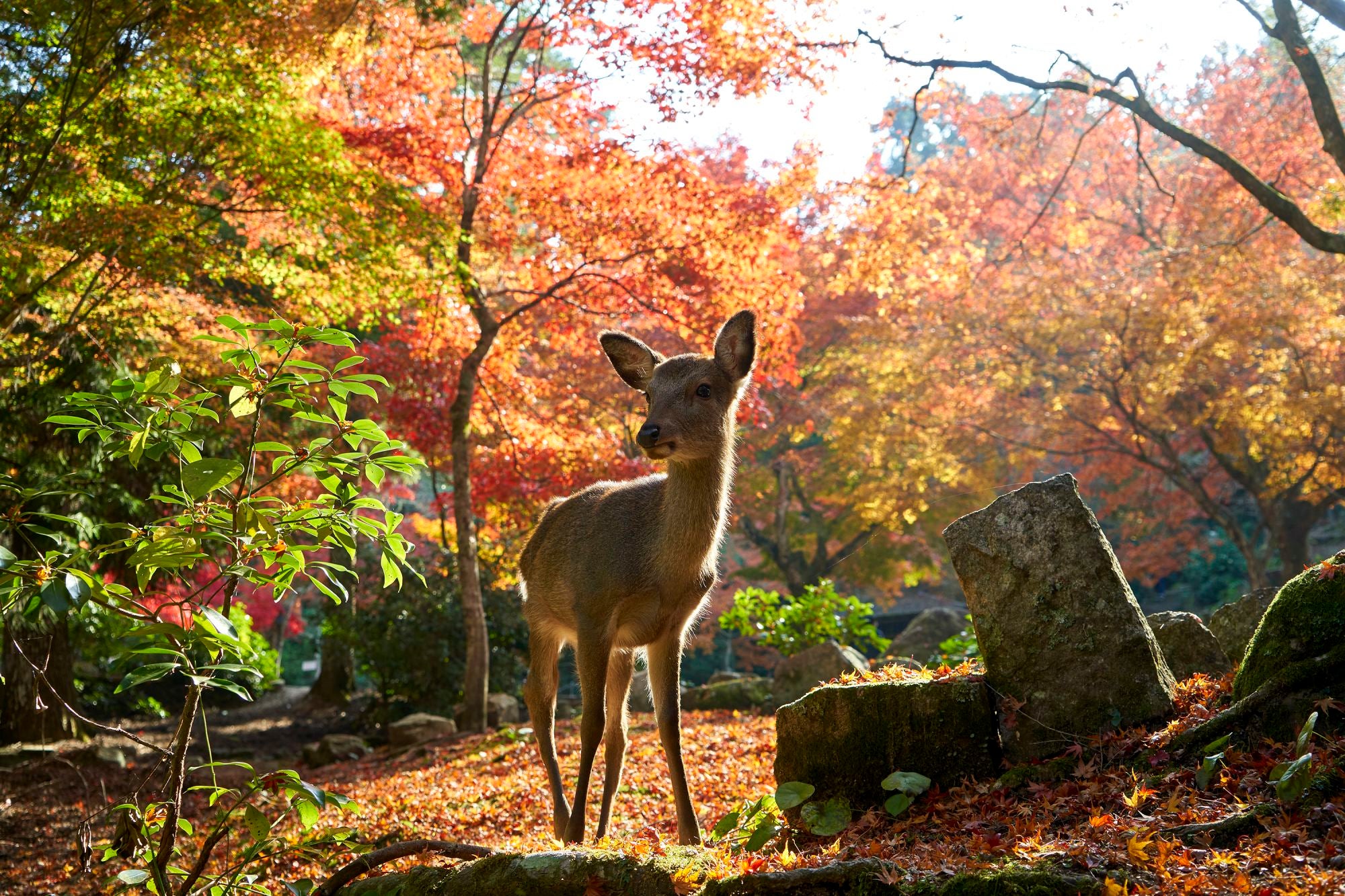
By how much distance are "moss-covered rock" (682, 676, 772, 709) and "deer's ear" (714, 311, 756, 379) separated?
26.1 feet

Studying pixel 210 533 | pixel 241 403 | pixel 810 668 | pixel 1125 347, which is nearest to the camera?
pixel 210 533

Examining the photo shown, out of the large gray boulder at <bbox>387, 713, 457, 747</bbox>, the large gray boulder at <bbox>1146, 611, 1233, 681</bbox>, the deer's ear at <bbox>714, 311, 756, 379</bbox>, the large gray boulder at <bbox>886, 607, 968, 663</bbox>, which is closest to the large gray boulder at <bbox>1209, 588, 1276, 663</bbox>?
the large gray boulder at <bbox>1146, 611, 1233, 681</bbox>

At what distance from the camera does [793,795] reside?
3875 millimetres

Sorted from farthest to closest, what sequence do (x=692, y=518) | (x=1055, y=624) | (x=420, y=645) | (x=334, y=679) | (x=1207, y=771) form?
(x=334, y=679), (x=420, y=645), (x=692, y=518), (x=1055, y=624), (x=1207, y=771)

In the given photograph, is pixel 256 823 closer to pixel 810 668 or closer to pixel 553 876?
pixel 553 876

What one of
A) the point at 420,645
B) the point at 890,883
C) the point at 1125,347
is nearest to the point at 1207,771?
the point at 890,883

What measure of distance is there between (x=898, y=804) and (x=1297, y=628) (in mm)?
1640

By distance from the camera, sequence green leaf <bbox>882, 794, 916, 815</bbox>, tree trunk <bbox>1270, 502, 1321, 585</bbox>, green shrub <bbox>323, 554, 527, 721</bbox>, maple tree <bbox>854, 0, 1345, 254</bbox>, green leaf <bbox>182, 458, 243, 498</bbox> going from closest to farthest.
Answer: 1. green leaf <bbox>182, 458, 243, 498</bbox>
2. green leaf <bbox>882, 794, 916, 815</bbox>
3. maple tree <bbox>854, 0, 1345, 254</bbox>
4. green shrub <bbox>323, 554, 527, 721</bbox>
5. tree trunk <bbox>1270, 502, 1321, 585</bbox>

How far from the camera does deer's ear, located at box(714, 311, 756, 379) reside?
4566 millimetres

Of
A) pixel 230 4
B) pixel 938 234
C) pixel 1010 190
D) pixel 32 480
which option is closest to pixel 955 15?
pixel 938 234

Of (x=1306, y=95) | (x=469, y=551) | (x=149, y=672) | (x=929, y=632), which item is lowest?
(x=929, y=632)

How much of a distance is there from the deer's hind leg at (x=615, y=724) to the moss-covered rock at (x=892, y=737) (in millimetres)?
894

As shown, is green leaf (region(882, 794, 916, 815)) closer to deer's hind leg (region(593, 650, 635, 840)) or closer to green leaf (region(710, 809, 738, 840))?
green leaf (region(710, 809, 738, 840))

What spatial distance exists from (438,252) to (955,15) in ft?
21.8
